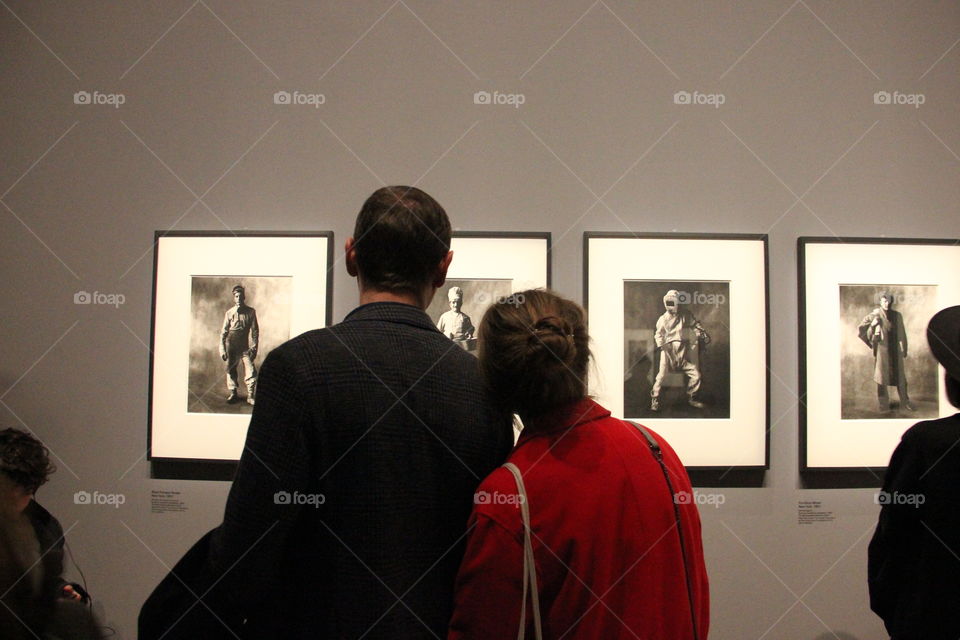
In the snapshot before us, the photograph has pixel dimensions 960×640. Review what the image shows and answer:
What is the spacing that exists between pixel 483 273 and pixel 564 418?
1.04 m

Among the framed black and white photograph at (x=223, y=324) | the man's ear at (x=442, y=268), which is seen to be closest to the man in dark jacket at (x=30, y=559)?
the framed black and white photograph at (x=223, y=324)

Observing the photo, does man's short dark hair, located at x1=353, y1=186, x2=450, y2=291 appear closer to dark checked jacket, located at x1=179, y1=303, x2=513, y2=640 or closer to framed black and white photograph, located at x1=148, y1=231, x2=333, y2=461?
dark checked jacket, located at x1=179, y1=303, x2=513, y2=640

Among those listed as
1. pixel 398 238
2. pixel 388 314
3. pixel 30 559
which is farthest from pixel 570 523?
pixel 30 559

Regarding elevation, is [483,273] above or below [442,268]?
above

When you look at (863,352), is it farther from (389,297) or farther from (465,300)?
(389,297)

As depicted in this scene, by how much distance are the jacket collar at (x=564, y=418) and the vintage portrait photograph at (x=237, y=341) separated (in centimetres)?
125

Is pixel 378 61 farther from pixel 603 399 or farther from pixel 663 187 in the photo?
pixel 603 399

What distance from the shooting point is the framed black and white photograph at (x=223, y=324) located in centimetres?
209

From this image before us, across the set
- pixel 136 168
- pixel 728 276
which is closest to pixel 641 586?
pixel 728 276

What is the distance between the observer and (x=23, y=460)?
2.01m

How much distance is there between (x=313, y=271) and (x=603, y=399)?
1.11 meters

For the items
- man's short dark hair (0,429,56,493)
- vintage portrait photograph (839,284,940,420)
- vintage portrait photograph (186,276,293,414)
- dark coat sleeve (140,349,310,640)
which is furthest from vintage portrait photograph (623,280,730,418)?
man's short dark hair (0,429,56,493)

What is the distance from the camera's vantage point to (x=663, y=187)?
217 centimetres

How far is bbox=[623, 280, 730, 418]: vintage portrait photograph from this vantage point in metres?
2.08
